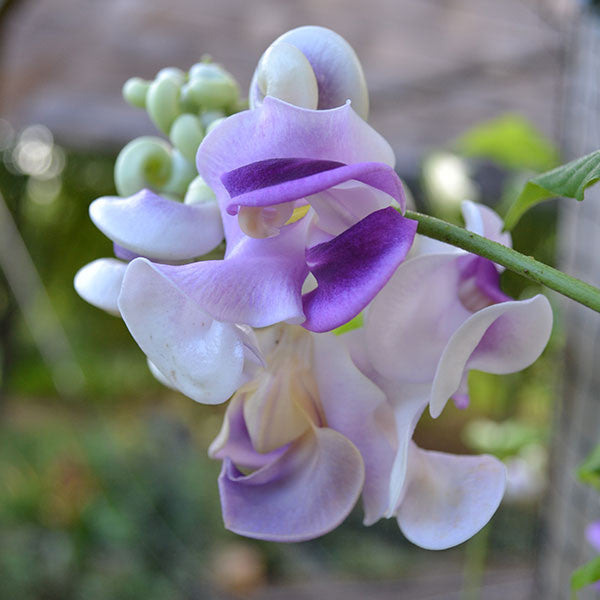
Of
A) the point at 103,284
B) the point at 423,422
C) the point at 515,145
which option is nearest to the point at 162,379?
the point at 103,284

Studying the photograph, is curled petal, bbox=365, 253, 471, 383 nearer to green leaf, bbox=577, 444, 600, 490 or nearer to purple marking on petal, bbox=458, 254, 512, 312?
purple marking on petal, bbox=458, 254, 512, 312

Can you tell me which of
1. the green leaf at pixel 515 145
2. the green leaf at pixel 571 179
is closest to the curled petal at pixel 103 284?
the green leaf at pixel 571 179

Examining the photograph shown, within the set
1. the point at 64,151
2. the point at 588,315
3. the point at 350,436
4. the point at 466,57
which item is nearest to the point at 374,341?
the point at 350,436

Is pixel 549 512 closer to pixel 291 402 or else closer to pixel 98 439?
pixel 291 402

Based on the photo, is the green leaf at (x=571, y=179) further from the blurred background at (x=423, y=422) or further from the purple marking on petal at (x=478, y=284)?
the blurred background at (x=423, y=422)

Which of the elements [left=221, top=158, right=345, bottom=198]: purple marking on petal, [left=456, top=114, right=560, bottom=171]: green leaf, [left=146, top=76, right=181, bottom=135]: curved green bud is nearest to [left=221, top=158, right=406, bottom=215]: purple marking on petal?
[left=221, top=158, right=345, bottom=198]: purple marking on petal

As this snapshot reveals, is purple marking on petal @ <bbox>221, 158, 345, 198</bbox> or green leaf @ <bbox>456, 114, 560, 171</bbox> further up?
purple marking on petal @ <bbox>221, 158, 345, 198</bbox>
